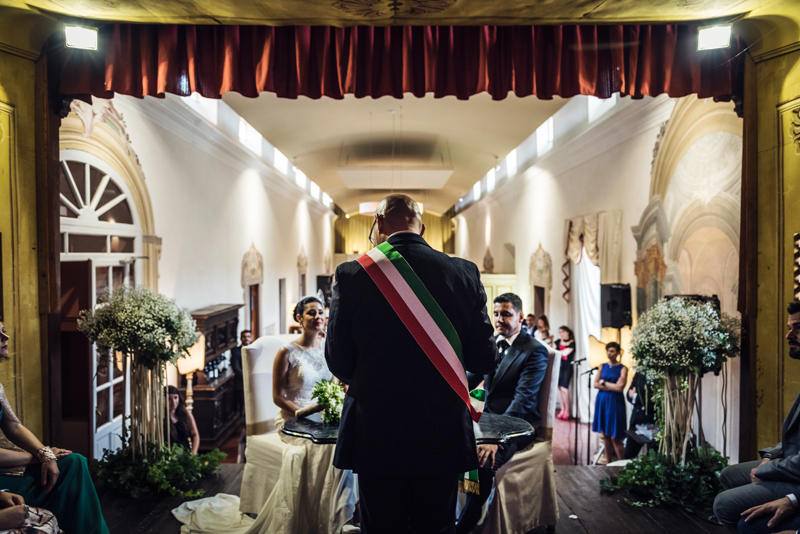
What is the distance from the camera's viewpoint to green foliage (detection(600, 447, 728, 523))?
364cm

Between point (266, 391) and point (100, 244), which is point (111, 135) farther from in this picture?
point (266, 391)

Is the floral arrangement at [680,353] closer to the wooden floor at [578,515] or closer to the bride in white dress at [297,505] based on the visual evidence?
the wooden floor at [578,515]

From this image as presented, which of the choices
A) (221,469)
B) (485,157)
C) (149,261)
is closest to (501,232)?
(485,157)

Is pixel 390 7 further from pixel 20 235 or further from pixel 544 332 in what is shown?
pixel 544 332

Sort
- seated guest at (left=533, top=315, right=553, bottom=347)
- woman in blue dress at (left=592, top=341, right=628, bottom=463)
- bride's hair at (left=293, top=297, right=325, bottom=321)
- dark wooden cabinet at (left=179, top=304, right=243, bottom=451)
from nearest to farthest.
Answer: bride's hair at (left=293, top=297, right=325, bottom=321), woman in blue dress at (left=592, top=341, right=628, bottom=463), dark wooden cabinet at (left=179, top=304, right=243, bottom=451), seated guest at (left=533, top=315, right=553, bottom=347)

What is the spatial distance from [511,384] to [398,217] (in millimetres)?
1898

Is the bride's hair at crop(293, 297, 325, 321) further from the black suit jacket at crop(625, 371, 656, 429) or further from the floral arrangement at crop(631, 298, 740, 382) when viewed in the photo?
the black suit jacket at crop(625, 371, 656, 429)

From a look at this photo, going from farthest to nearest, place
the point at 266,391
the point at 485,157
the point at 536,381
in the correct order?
the point at 485,157, the point at 266,391, the point at 536,381

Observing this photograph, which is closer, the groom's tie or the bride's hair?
the groom's tie

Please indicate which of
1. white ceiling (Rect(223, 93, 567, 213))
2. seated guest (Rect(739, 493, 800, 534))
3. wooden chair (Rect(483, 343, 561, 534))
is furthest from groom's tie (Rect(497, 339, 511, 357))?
white ceiling (Rect(223, 93, 567, 213))

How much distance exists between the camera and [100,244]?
17.0 ft

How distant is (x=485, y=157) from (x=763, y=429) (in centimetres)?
1020

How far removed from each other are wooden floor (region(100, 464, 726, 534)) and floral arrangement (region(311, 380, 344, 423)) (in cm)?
128

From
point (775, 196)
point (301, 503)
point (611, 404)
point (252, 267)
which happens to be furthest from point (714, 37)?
point (252, 267)
